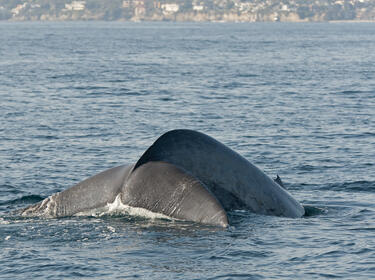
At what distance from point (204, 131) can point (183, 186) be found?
51.2ft

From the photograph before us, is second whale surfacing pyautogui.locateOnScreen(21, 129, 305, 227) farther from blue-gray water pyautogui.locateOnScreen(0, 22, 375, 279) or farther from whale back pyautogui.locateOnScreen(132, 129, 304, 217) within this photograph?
blue-gray water pyautogui.locateOnScreen(0, 22, 375, 279)

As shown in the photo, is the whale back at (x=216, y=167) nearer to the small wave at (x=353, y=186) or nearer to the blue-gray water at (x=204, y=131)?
the blue-gray water at (x=204, y=131)

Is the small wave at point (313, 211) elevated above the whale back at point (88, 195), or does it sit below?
below

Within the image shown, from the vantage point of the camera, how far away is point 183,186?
9.78 m

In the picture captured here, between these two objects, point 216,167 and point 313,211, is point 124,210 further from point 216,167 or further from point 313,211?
point 313,211

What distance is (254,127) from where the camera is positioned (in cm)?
2588

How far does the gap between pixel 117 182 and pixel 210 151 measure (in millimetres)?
1344

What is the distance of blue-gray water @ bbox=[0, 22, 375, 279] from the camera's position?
10.2 meters

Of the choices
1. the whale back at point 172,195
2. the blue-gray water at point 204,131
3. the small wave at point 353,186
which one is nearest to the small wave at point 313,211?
the blue-gray water at point 204,131

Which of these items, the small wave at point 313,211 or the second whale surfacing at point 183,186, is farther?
the small wave at point 313,211

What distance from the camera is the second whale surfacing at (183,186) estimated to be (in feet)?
32.3

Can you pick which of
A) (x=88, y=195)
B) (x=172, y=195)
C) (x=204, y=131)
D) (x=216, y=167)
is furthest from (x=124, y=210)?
(x=204, y=131)

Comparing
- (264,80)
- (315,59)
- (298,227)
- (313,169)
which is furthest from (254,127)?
(315,59)

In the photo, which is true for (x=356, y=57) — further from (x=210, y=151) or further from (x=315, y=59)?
(x=210, y=151)
